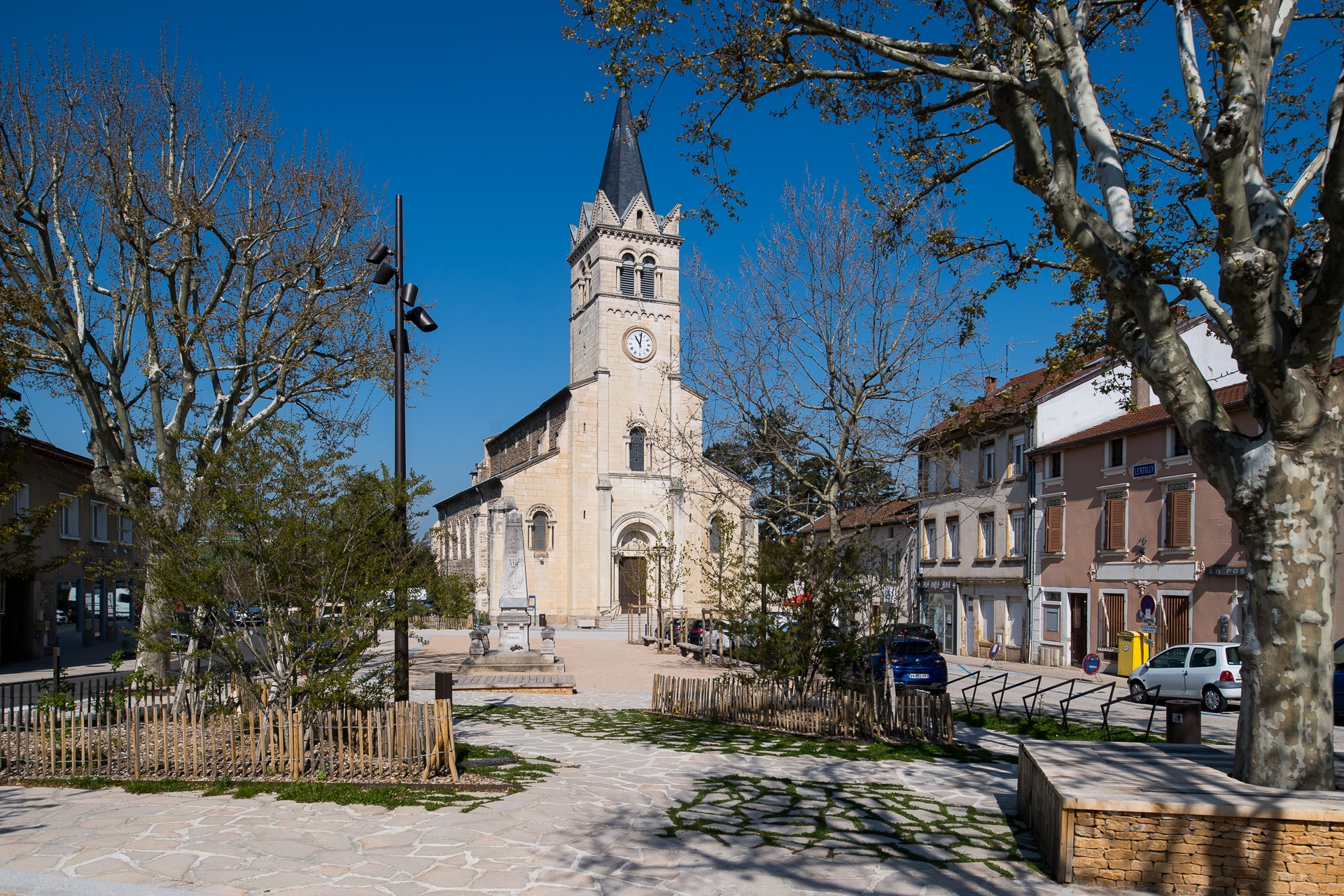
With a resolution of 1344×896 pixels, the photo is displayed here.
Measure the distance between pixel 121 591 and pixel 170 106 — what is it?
30719 millimetres

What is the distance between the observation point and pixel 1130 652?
78.5 ft

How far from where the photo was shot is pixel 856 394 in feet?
50.8

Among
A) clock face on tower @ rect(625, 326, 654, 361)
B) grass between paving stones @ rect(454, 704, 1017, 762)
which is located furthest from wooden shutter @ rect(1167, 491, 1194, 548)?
clock face on tower @ rect(625, 326, 654, 361)

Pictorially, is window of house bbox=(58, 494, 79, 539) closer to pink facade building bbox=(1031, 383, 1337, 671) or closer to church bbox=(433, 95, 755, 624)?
church bbox=(433, 95, 755, 624)

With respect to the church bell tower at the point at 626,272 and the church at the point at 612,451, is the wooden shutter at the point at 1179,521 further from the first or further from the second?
the church bell tower at the point at 626,272

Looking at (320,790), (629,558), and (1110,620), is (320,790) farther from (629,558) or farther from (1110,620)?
(629,558)

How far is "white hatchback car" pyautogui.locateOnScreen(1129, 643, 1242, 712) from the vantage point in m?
18.0

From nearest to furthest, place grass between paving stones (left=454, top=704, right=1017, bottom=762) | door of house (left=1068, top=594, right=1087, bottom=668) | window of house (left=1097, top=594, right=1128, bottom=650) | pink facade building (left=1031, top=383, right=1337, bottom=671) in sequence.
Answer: grass between paving stones (left=454, top=704, right=1017, bottom=762) → pink facade building (left=1031, top=383, right=1337, bottom=671) → window of house (left=1097, top=594, right=1128, bottom=650) → door of house (left=1068, top=594, right=1087, bottom=668)

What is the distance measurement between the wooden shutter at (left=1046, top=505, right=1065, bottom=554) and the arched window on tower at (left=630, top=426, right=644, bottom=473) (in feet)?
71.8

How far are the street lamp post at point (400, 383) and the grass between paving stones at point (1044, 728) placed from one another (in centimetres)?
842

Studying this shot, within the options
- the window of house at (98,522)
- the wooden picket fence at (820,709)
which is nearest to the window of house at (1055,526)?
the wooden picket fence at (820,709)

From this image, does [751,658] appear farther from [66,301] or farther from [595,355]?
[595,355]

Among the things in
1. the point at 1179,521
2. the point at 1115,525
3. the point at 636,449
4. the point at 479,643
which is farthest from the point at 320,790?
the point at 636,449

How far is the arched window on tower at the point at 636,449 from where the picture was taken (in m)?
46.3
